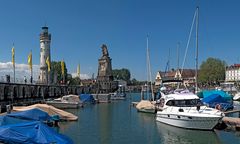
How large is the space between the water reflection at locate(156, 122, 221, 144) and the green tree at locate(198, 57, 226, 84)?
5869 inches

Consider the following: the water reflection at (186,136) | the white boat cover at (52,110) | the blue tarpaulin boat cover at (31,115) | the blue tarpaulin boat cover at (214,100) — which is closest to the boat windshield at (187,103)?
the water reflection at (186,136)

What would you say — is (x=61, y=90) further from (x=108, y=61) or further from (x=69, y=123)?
(x=69, y=123)

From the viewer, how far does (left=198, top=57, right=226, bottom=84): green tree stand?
17788 cm

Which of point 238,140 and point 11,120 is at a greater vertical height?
point 11,120

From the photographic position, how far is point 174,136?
31.6 m

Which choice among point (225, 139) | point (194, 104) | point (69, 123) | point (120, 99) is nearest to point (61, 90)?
point (120, 99)

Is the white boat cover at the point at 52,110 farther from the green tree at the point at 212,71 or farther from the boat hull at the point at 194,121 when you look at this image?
the green tree at the point at 212,71

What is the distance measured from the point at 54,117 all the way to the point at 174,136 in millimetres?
14634

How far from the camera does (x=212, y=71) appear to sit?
177 meters

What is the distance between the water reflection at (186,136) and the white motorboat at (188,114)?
79 centimetres

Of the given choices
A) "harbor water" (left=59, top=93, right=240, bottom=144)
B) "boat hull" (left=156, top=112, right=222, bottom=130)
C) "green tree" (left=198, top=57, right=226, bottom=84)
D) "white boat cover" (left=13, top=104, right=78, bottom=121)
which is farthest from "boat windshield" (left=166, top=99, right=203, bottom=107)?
"green tree" (left=198, top=57, right=226, bottom=84)

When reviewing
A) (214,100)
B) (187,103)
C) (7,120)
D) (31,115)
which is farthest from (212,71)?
(7,120)

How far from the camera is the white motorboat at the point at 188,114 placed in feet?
109

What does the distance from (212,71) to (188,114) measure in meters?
150
